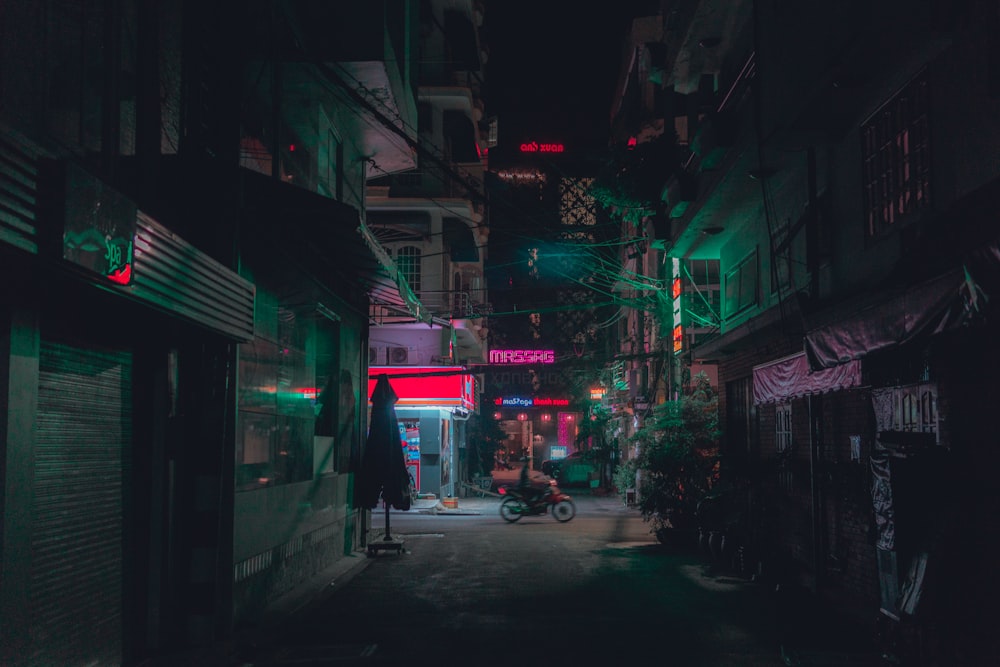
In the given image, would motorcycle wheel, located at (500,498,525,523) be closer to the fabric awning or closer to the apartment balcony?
the fabric awning

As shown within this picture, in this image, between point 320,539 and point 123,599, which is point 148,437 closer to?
point 123,599

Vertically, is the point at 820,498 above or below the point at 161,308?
below

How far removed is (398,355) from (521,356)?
41.1ft

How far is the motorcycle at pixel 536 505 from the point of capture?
25.9 metres

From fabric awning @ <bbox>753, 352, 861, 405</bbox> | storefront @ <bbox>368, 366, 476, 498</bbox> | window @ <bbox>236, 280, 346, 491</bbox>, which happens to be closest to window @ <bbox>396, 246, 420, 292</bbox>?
storefront @ <bbox>368, 366, 476, 498</bbox>

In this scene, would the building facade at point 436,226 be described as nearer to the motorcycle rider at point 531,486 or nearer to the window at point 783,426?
the motorcycle rider at point 531,486

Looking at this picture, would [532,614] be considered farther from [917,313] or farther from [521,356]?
[521,356]

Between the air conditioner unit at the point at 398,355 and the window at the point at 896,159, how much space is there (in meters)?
24.1

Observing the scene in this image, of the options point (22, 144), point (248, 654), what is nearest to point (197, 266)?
point (22, 144)

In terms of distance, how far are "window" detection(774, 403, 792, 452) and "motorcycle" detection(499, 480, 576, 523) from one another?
36.5ft

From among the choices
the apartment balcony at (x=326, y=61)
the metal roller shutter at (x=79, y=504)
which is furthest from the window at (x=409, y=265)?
the metal roller shutter at (x=79, y=504)

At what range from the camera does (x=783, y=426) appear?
1519 cm

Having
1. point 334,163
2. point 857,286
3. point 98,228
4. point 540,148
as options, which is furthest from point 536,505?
point 540,148

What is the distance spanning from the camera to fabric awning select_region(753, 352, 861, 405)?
11.2 metres
